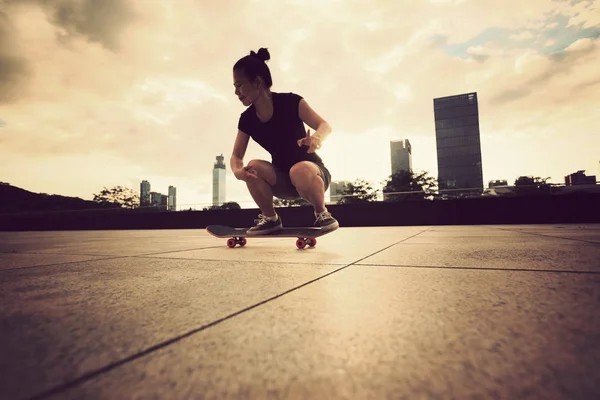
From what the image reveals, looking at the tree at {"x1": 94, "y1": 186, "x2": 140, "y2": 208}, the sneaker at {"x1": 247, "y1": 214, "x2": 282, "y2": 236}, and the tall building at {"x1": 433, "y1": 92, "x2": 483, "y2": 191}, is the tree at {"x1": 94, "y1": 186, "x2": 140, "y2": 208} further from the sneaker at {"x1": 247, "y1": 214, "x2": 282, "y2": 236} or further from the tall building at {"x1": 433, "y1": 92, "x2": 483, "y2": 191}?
the tall building at {"x1": 433, "y1": 92, "x2": 483, "y2": 191}

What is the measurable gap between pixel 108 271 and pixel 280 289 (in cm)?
88

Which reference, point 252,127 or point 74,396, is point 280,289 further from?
point 252,127

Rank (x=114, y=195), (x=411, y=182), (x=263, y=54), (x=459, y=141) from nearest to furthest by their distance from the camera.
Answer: (x=263, y=54) → (x=411, y=182) → (x=114, y=195) → (x=459, y=141)

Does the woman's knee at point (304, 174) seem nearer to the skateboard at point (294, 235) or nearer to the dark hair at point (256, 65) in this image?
the skateboard at point (294, 235)

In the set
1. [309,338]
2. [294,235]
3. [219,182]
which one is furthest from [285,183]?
[219,182]

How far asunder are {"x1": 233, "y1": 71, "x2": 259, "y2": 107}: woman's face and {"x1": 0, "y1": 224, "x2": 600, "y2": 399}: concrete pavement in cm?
204

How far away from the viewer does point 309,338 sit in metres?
0.51

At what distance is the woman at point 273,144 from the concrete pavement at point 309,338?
1.64m

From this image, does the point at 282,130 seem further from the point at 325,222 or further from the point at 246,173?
the point at 325,222

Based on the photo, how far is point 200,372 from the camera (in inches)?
15.6

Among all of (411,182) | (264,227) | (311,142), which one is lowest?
(264,227)

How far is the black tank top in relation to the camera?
2.76m

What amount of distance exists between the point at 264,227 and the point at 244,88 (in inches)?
50.2

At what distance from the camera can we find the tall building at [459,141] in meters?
89.9
